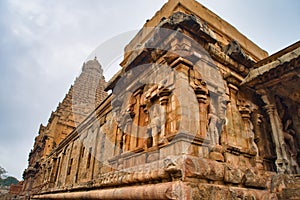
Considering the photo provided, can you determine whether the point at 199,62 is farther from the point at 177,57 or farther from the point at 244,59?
the point at 244,59

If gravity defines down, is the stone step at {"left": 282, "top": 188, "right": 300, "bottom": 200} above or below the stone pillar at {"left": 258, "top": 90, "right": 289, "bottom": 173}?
below

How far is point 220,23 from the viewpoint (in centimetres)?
602

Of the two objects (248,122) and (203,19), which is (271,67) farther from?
(203,19)

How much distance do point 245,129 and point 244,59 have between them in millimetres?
1703

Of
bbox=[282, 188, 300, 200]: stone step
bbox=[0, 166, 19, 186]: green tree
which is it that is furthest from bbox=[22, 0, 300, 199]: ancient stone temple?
bbox=[0, 166, 19, 186]: green tree

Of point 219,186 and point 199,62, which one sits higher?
point 199,62

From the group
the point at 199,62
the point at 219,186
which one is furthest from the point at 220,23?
the point at 219,186

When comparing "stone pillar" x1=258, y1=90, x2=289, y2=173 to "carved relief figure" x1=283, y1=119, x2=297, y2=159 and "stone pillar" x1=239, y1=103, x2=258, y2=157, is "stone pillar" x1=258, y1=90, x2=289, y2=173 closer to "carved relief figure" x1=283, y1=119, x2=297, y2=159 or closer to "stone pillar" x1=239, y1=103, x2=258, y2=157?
"carved relief figure" x1=283, y1=119, x2=297, y2=159

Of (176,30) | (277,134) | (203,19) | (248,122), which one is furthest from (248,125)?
(203,19)

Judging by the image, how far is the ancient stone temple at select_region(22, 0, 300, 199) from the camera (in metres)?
3.09

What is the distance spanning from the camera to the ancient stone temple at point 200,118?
10.1ft

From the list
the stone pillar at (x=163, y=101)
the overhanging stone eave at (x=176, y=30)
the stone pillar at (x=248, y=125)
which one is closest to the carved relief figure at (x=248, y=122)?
the stone pillar at (x=248, y=125)

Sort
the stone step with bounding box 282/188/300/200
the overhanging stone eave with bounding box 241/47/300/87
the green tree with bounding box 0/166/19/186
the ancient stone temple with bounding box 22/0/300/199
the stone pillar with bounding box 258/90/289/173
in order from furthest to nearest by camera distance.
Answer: the green tree with bounding box 0/166/19/186
the stone pillar with bounding box 258/90/289/173
the overhanging stone eave with bounding box 241/47/300/87
the stone step with bounding box 282/188/300/200
the ancient stone temple with bounding box 22/0/300/199

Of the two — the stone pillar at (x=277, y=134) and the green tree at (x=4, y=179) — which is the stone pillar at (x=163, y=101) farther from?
the green tree at (x=4, y=179)
